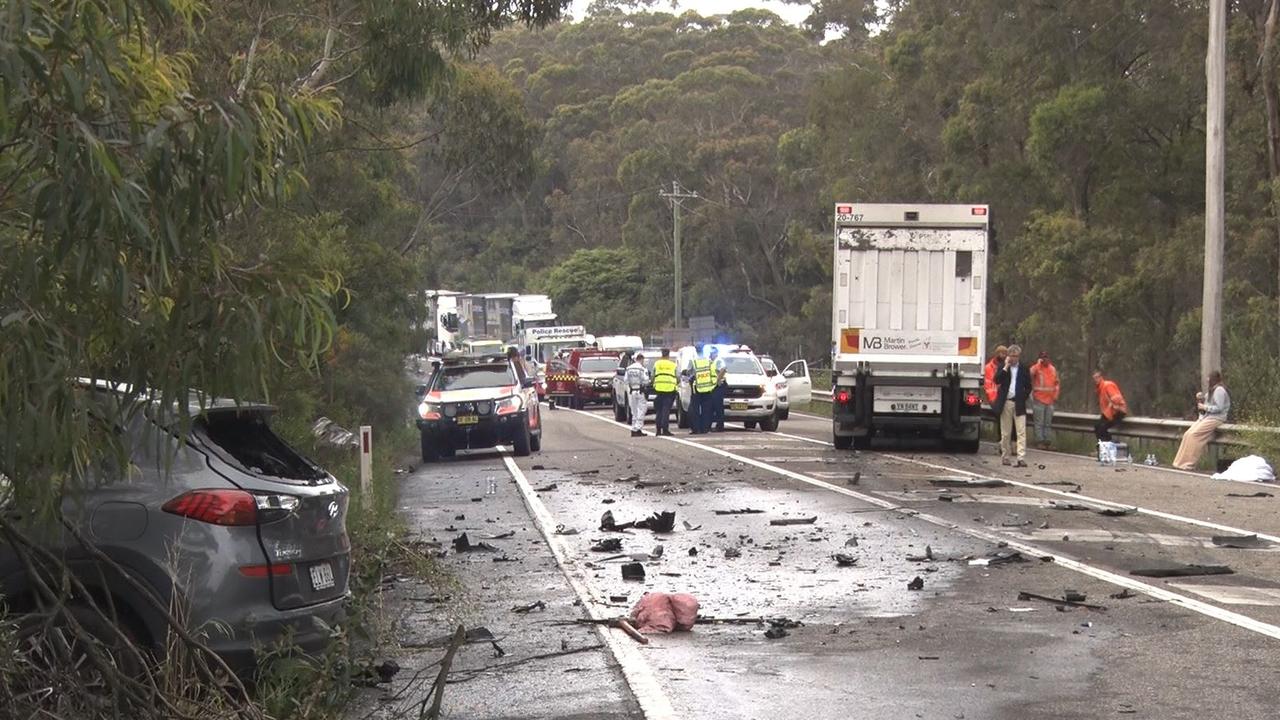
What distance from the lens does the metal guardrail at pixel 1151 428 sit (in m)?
22.4

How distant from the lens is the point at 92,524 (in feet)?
22.2

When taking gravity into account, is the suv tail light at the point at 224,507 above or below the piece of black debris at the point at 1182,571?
above

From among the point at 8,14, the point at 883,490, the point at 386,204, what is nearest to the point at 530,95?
the point at 386,204

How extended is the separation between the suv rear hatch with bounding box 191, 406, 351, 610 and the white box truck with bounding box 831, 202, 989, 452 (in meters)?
17.7

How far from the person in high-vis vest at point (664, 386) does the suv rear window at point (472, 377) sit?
457 centimetres

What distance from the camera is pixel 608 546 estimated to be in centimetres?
1394

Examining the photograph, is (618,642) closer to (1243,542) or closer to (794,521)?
(794,521)

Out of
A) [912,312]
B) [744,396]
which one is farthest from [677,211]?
[912,312]

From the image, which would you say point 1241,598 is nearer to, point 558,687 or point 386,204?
point 558,687

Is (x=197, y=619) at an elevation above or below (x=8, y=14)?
below

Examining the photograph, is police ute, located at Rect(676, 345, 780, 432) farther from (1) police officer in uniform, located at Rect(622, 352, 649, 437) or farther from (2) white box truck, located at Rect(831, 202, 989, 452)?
(2) white box truck, located at Rect(831, 202, 989, 452)

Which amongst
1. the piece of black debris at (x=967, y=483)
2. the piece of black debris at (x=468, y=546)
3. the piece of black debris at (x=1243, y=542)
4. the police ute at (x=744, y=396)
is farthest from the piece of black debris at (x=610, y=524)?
the police ute at (x=744, y=396)

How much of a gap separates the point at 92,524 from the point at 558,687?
2560 mm

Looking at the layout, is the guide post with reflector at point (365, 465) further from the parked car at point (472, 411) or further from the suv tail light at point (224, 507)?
the suv tail light at point (224, 507)
